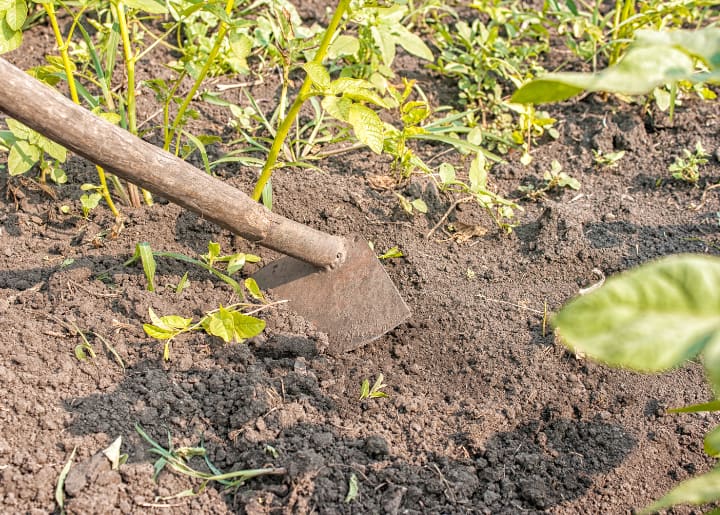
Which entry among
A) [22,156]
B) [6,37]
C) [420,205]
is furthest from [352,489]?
[6,37]

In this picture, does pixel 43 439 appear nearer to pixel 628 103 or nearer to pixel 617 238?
pixel 617 238

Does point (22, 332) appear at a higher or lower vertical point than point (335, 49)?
lower

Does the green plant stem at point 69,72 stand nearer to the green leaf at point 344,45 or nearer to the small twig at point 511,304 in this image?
the green leaf at point 344,45

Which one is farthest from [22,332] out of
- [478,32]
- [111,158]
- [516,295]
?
[478,32]

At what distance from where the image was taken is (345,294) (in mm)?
2289

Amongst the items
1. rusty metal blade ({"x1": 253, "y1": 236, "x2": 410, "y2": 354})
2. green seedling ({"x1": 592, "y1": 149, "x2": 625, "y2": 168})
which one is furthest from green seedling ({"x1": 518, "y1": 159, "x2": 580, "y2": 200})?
rusty metal blade ({"x1": 253, "y1": 236, "x2": 410, "y2": 354})

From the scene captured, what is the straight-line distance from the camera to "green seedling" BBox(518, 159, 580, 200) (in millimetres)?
2766

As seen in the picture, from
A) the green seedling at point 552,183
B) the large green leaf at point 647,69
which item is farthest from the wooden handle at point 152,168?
the large green leaf at point 647,69

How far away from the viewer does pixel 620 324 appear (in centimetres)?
88

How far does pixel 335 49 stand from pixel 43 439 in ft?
5.16

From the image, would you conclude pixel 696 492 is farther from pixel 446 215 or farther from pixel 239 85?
pixel 239 85

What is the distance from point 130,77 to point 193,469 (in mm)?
1200

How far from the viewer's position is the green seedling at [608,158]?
2885 mm

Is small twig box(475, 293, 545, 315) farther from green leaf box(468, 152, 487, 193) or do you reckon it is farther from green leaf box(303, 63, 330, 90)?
green leaf box(303, 63, 330, 90)
